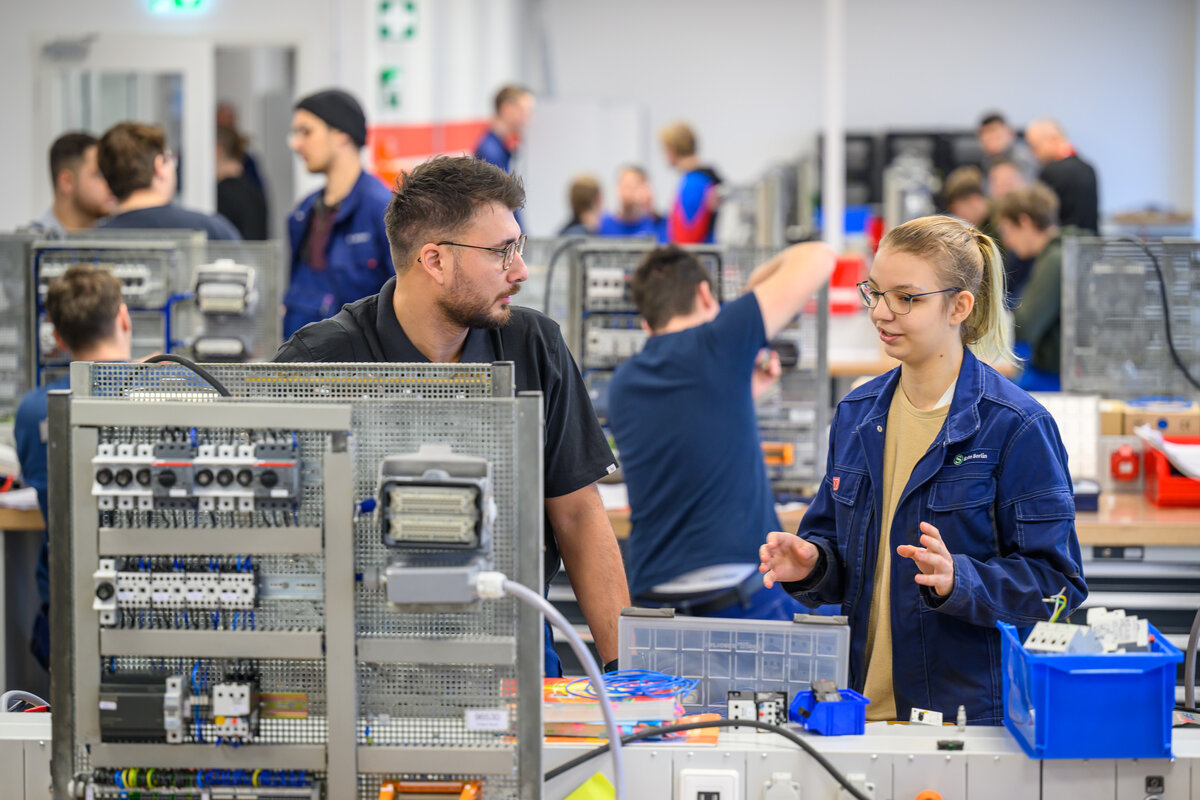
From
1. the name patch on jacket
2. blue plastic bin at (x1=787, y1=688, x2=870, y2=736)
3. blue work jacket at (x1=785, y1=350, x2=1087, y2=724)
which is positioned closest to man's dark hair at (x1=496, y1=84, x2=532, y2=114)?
blue work jacket at (x1=785, y1=350, x2=1087, y2=724)

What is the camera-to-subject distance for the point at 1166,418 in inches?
149

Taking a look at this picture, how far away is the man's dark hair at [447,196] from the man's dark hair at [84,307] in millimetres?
1676

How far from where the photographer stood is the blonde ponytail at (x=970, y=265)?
2135 millimetres

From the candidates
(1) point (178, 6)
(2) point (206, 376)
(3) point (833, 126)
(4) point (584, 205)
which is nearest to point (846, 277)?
(3) point (833, 126)

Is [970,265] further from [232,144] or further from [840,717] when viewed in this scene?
[232,144]

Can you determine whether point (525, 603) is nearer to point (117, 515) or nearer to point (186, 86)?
point (117, 515)

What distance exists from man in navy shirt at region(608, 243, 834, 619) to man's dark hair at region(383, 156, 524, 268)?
1169 millimetres

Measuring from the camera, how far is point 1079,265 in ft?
13.9

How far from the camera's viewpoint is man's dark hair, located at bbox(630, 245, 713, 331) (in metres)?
3.41

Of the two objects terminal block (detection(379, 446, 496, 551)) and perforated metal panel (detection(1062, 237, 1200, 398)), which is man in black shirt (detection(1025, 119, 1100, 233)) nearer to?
perforated metal panel (detection(1062, 237, 1200, 398))

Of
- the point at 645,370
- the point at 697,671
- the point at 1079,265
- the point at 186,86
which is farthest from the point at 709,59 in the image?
the point at 697,671

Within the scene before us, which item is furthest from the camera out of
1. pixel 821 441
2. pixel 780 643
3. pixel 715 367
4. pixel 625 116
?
pixel 625 116

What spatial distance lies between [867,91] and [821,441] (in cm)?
1057

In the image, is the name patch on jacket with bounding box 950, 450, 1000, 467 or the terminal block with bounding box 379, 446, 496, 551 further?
the name patch on jacket with bounding box 950, 450, 1000, 467
